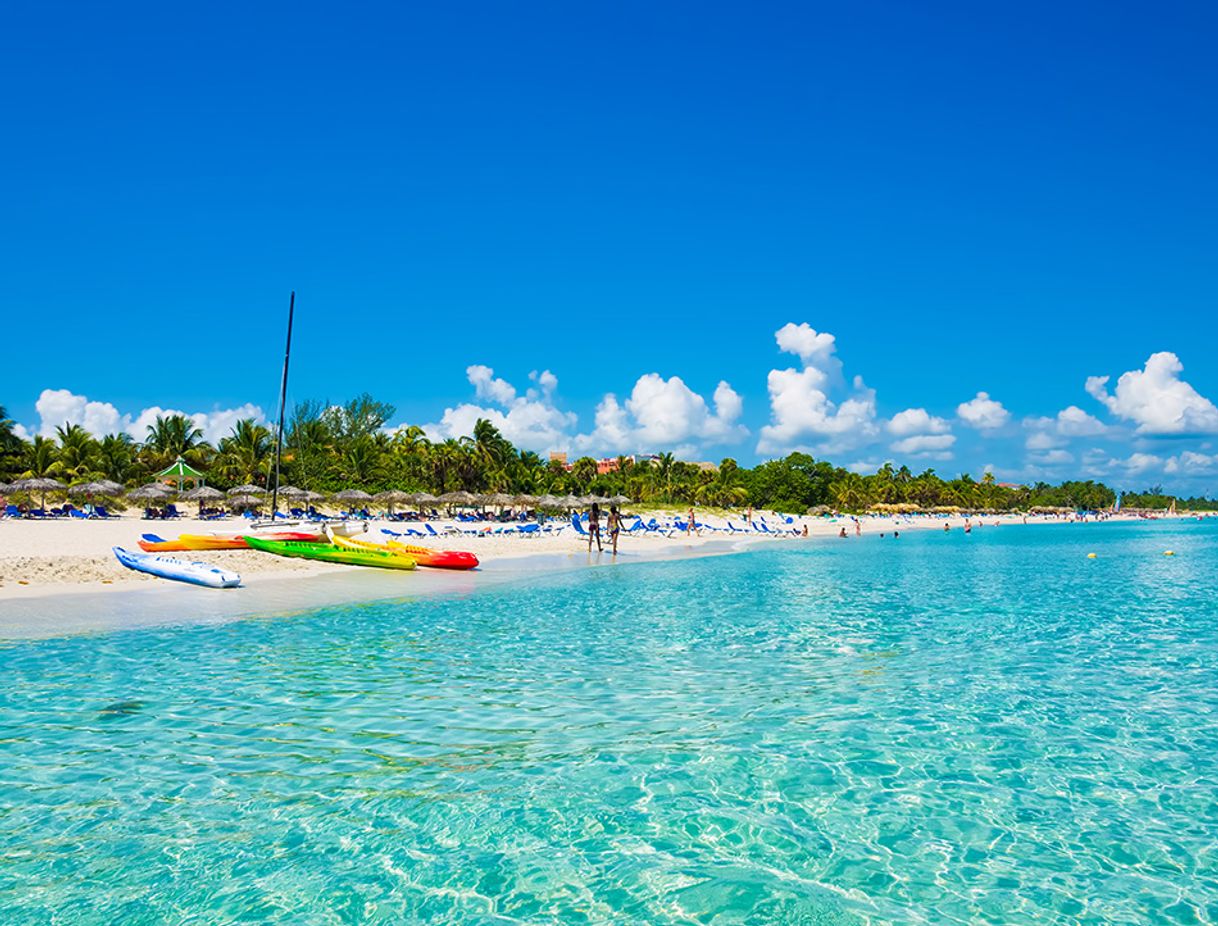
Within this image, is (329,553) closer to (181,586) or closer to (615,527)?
(181,586)

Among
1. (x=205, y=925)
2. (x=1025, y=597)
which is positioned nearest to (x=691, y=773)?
(x=205, y=925)

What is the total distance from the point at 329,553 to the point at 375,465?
3764cm

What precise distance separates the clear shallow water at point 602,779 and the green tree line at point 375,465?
45946mm

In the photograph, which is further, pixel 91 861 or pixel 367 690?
pixel 367 690

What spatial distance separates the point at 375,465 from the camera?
203 feet

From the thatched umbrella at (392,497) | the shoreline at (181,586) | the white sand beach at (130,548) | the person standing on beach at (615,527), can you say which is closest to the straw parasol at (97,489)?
the white sand beach at (130,548)

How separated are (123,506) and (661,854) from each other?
164 ft

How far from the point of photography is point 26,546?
24.3 m

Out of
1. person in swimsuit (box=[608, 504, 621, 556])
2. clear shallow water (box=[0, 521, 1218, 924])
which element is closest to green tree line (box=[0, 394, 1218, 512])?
person in swimsuit (box=[608, 504, 621, 556])

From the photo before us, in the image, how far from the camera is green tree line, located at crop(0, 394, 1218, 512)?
2023 inches

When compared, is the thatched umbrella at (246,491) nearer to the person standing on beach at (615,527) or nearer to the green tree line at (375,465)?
the green tree line at (375,465)

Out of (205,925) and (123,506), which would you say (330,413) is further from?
(205,925)

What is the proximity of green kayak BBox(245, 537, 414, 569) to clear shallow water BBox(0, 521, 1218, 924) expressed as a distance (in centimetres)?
1201

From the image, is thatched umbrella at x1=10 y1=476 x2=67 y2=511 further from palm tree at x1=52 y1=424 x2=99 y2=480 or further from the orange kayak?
the orange kayak
